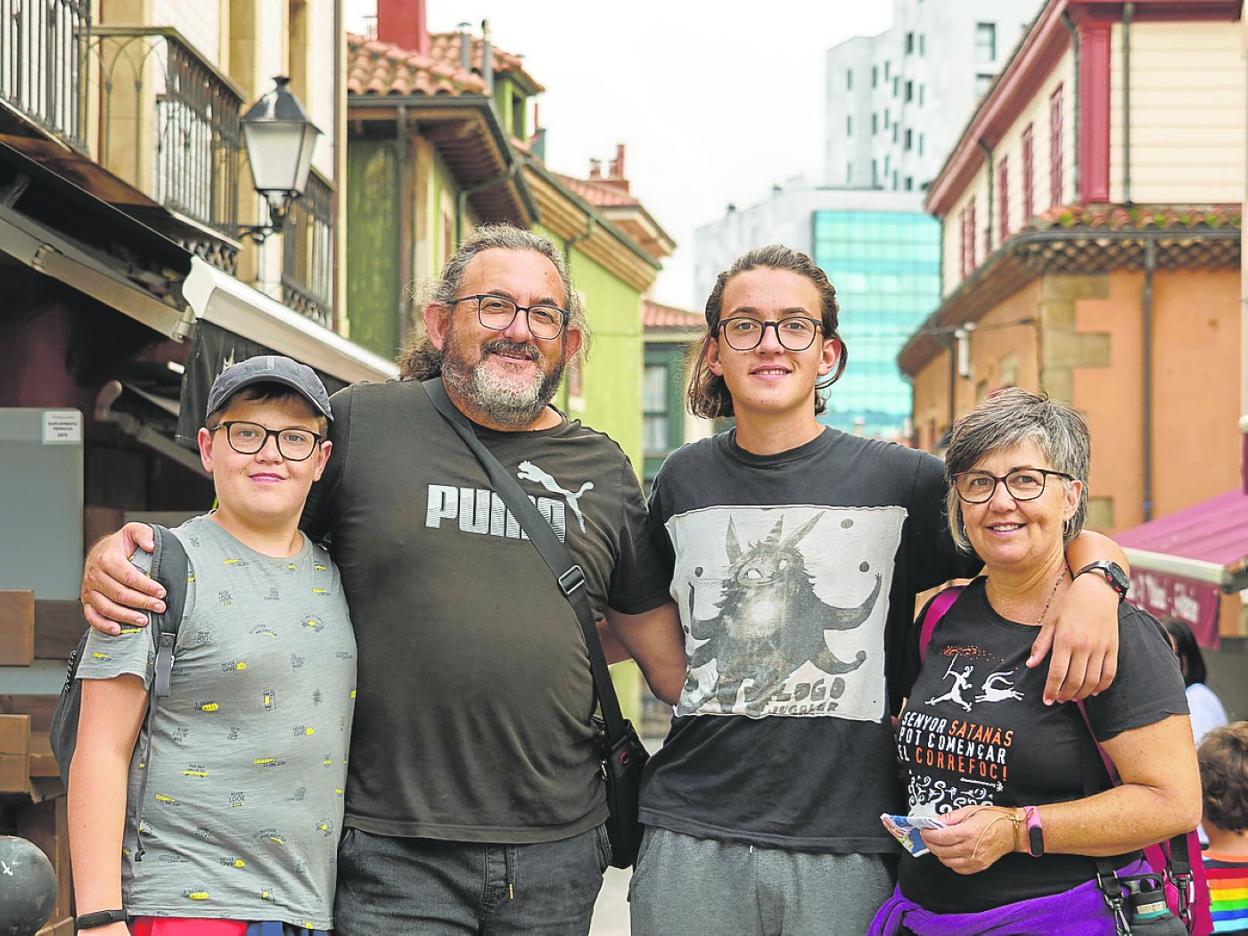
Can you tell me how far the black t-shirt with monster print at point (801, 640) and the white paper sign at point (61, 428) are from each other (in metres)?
2.87

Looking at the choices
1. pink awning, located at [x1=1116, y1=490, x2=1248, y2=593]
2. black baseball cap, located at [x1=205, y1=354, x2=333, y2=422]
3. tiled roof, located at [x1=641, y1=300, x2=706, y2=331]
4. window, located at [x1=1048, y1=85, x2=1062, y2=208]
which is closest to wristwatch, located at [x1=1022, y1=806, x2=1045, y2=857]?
black baseball cap, located at [x1=205, y1=354, x2=333, y2=422]

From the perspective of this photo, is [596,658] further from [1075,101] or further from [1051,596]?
[1075,101]

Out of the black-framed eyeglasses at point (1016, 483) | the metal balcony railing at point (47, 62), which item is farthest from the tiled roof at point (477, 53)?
the black-framed eyeglasses at point (1016, 483)

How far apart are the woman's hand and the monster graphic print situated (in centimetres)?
42

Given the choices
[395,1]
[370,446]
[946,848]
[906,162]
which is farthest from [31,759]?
[906,162]

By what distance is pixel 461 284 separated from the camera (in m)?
3.98

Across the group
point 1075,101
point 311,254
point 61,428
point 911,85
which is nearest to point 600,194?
point 1075,101

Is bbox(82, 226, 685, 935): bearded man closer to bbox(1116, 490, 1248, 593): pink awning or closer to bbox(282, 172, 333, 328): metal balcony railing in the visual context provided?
bbox(1116, 490, 1248, 593): pink awning

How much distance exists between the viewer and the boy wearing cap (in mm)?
3225

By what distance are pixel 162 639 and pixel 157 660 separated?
0.04 meters

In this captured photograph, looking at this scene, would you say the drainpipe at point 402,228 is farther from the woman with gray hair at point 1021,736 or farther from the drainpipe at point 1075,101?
the woman with gray hair at point 1021,736

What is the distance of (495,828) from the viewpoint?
3.63m

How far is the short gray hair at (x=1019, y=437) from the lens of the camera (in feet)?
11.3

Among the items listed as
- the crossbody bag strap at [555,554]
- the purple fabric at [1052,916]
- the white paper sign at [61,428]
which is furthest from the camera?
the white paper sign at [61,428]
